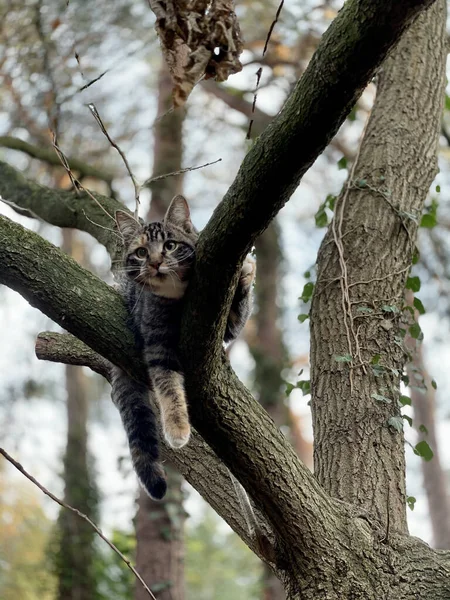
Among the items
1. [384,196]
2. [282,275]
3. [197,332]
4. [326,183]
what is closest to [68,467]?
[282,275]

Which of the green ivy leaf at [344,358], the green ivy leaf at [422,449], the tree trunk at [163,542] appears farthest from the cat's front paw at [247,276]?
the tree trunk at [163,542]

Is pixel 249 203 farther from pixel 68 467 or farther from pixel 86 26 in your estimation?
pixel 68 467

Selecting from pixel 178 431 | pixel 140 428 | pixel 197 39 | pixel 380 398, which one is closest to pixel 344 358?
pixel 380 398

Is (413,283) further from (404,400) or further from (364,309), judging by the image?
(404,400)

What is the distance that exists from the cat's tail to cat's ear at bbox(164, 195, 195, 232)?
78 centimetres

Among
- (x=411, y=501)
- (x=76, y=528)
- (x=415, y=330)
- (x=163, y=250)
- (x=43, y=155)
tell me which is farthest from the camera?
(x=76, y=528)

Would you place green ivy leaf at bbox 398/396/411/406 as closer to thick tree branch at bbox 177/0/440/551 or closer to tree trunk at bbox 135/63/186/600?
thick tree branch at bbox 177/0/440/551

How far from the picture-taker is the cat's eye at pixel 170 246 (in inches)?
133

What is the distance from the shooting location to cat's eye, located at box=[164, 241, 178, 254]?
3367 mm

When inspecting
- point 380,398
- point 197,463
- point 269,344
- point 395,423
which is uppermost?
point 269,344

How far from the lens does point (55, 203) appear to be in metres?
4.79

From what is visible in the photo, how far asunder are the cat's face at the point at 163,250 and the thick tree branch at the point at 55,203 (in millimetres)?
912

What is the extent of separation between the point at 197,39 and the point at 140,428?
1813 millimetres

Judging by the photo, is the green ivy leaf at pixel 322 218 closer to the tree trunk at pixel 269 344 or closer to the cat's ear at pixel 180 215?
the cat's ear at pixel 180 215
